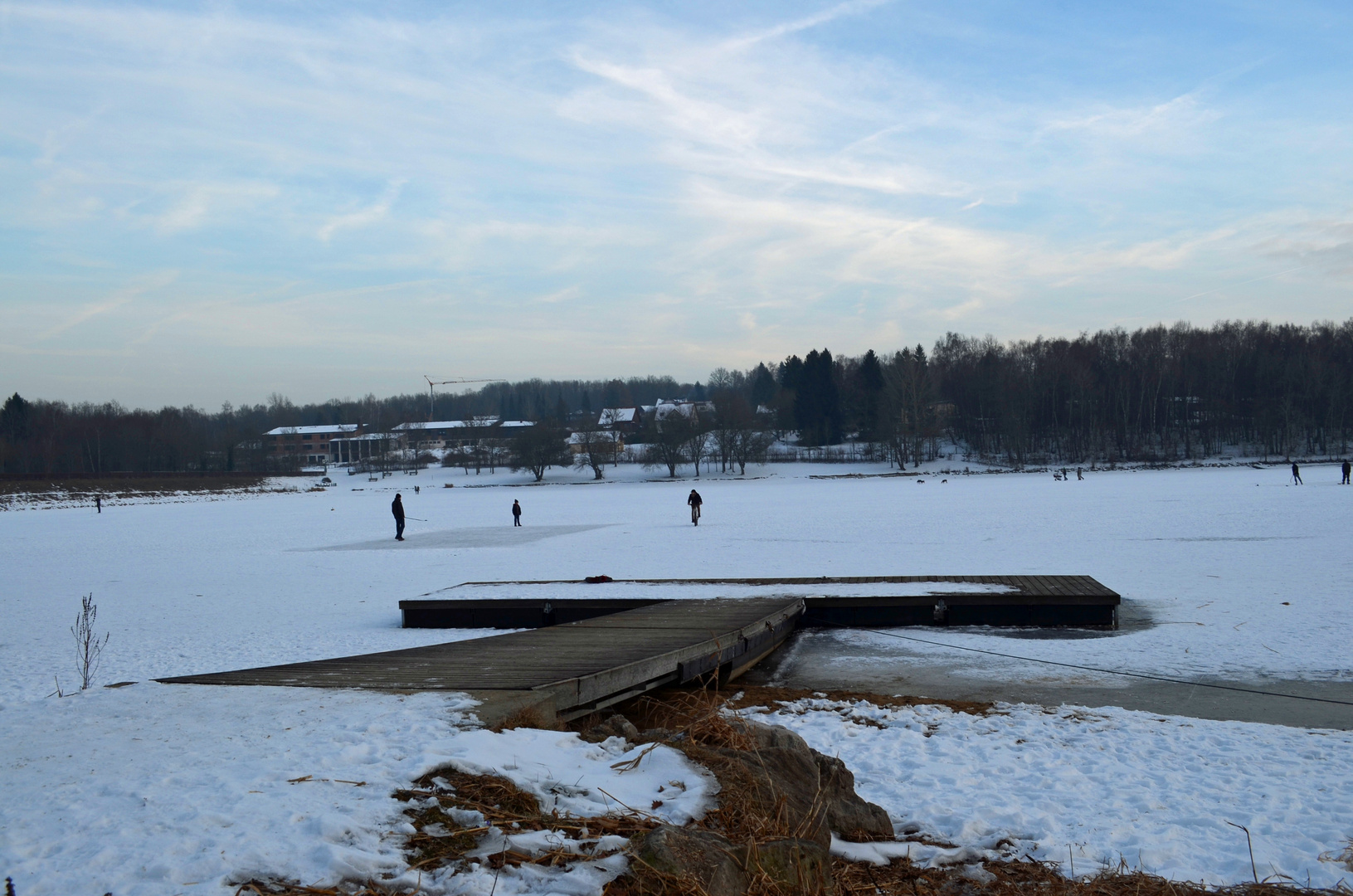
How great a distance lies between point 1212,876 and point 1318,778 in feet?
6.39

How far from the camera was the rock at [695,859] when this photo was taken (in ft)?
10.1

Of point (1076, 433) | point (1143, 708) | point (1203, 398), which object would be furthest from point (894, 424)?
point (1143, 708)

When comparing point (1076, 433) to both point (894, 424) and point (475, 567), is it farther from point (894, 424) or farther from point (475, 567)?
point (475, 567)

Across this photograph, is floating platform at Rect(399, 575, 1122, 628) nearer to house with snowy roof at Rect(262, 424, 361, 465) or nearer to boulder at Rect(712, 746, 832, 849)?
boulder at Rect(712, 746, 832, 849)

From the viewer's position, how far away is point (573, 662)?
277 inches

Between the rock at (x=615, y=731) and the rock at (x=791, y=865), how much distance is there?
1567 mm

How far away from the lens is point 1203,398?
92875 millimetres

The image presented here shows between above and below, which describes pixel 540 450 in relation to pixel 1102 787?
above

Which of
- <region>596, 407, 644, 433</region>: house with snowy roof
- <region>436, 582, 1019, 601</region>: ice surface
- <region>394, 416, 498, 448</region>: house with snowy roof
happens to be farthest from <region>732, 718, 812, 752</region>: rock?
<region>394, 416, 498, 448</region>: house with snowy roof

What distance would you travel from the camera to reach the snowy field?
11.1 ft

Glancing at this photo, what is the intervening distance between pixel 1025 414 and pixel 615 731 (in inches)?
3809

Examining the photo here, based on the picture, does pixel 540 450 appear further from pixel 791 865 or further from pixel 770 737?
pixel 791 865

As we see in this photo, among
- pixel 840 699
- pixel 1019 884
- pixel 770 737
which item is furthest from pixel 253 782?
pixel 840 699

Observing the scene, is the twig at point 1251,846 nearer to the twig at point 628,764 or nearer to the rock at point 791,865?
the rock at point 791,865
